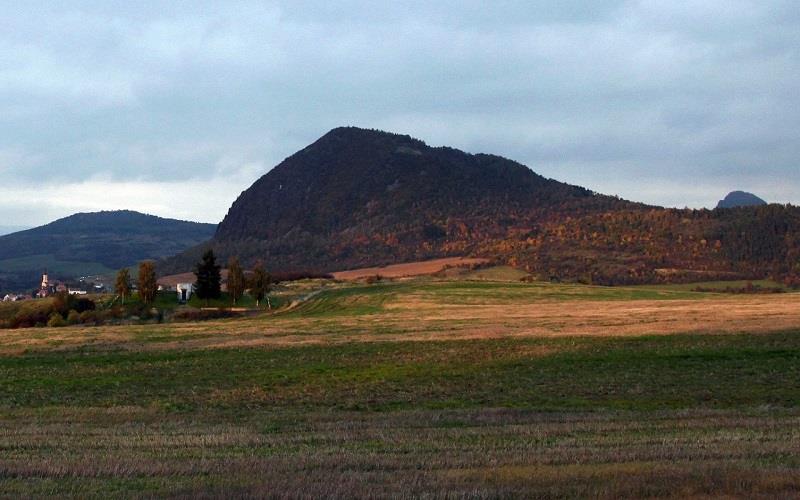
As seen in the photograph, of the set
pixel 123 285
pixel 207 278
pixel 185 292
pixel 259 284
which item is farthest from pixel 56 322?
pixel 185 292

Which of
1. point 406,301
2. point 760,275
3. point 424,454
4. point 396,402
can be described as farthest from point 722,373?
point 760,275

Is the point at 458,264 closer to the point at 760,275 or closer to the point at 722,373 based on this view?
the point at 760,275

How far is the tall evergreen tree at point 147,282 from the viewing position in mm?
81625

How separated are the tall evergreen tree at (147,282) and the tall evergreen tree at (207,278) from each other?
420 cm

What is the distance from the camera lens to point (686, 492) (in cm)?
956

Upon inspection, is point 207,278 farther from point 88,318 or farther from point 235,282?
point 88,318

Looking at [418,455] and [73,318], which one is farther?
[73,318]

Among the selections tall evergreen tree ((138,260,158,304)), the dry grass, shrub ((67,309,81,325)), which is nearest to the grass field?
the dry grass

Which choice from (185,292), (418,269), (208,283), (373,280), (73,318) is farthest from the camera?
(418,269)

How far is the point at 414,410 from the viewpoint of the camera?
20344 mm

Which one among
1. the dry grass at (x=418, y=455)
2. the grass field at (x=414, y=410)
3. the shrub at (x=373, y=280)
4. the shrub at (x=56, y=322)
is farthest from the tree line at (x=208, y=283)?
the dry grass at (x=418, y=455)

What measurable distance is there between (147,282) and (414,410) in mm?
66623

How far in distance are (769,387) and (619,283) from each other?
87861 mm

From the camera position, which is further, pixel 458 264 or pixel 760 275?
pixel 458 264
